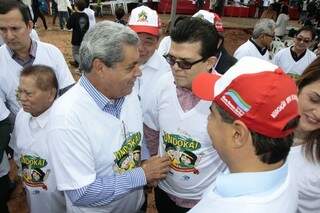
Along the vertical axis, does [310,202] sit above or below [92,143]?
below

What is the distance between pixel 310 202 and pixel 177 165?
853 mm

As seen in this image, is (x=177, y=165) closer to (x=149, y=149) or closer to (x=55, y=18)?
(x=149, y=149)

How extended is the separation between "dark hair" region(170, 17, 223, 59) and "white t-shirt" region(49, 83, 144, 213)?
22.3 inches

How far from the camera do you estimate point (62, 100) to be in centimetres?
196

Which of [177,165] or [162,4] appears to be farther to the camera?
[162,4]

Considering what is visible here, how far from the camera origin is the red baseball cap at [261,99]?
4.04 ft

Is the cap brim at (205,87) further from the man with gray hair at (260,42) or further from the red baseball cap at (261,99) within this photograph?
the man with gray hair at (260,42)

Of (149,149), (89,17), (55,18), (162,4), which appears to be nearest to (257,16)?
(162,4)

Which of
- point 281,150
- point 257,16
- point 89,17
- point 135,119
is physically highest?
point 281,150

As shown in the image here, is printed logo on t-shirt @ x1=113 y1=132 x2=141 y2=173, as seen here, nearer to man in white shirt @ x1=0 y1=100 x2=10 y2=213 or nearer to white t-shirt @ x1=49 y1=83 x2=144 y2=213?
white t-shirt @ x1=49 y1=83 x2=144 y2=213

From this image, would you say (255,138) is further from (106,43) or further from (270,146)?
(106,43)

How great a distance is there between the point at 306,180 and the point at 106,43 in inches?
55.5

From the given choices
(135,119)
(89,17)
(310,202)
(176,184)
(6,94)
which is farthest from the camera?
(89,17)

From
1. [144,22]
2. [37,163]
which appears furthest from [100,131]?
[144,22]
